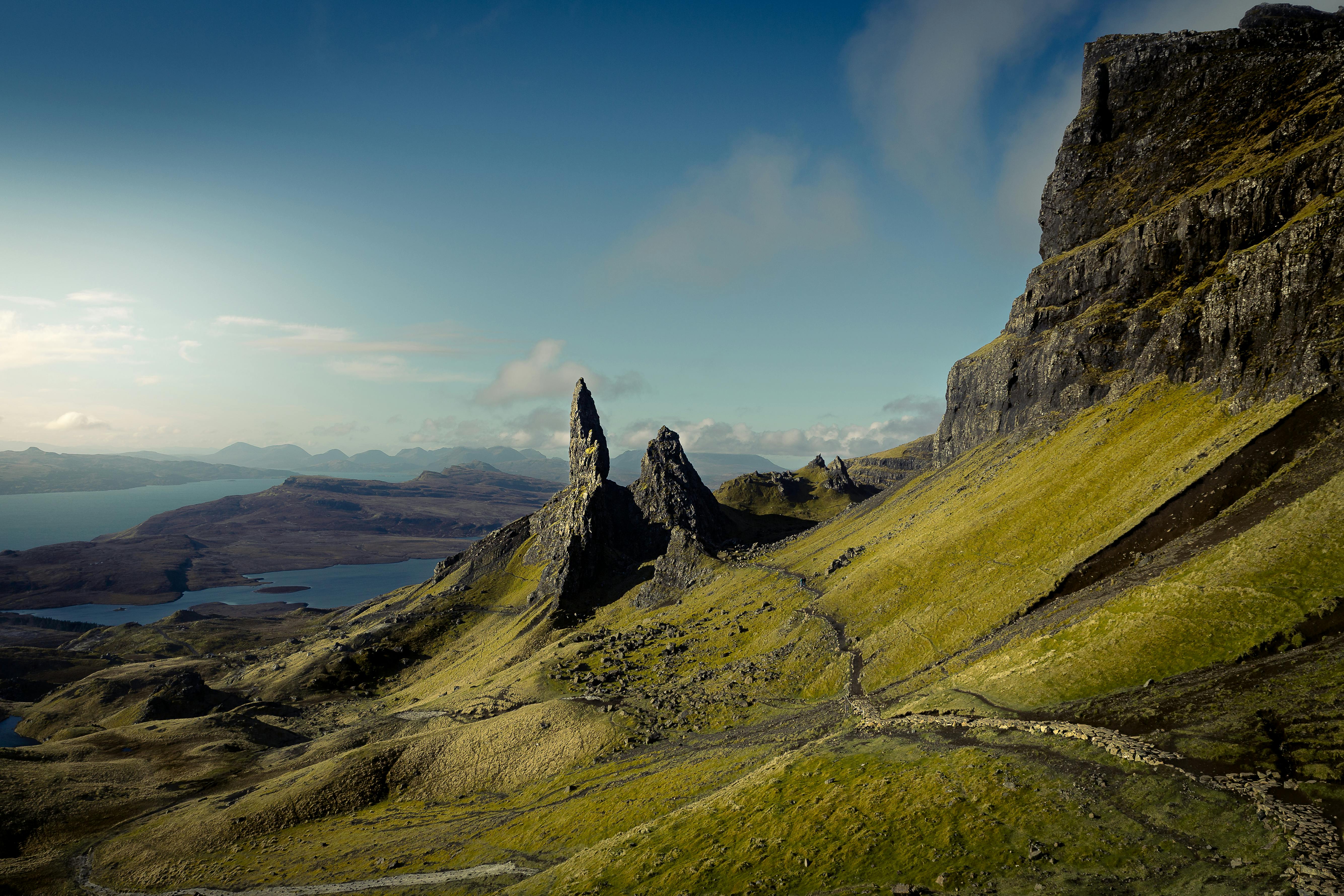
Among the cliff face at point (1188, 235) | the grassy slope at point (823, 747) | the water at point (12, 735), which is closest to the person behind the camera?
the grassy slope at point (823, 747)

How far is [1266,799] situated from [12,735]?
262 m

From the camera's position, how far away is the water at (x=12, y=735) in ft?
530

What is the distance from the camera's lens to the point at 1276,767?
135 ft

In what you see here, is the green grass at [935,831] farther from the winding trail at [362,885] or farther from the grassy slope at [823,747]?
the winding trail at [362,885]

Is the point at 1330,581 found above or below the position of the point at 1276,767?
above

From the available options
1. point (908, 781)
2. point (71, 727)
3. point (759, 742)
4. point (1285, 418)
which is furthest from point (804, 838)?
point (71, 727)

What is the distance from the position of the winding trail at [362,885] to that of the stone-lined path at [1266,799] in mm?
51536

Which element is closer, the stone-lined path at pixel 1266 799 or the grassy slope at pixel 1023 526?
the stone-lined path at pixel 1266 799

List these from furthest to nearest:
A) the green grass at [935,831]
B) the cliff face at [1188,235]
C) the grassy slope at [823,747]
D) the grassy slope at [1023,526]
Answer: the cliff face at [1188,235] → the grassy slope at [1023,526] → the grassy slope at [823,747] → the green grass at [935,831]

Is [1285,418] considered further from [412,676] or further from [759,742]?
[412,676]

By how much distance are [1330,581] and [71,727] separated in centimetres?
23687

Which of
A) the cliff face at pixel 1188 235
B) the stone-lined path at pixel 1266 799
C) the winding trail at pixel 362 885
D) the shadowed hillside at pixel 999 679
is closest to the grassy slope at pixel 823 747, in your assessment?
the shadowed hillside at pixel 999 679

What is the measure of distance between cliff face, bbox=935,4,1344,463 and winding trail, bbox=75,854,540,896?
115481 millimetres

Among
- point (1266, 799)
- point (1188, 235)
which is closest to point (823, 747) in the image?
point (1266, 799)
